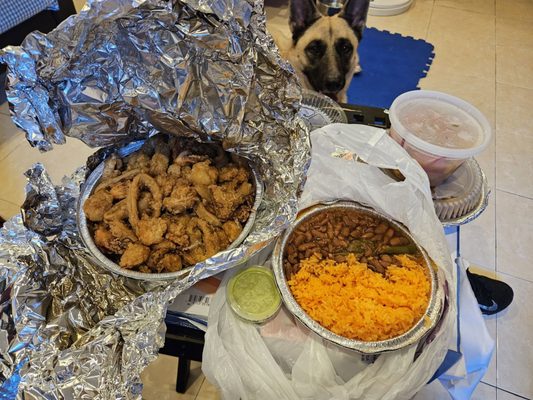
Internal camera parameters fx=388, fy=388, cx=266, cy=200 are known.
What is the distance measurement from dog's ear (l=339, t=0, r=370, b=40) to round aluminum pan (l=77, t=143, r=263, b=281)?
1.07 m

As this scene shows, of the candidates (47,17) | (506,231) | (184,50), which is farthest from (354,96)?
(47,17)

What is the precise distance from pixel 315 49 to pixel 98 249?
1311 millimetres

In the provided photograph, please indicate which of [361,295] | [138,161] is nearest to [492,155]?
[361,295]

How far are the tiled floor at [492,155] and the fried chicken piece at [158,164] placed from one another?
768 mm

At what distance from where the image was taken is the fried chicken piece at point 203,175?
925 mm

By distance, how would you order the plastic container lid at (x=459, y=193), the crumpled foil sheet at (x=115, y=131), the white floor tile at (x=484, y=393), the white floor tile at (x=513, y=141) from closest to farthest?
the crumpled foil sheet at (x=115, y=131)
the plastic container lid at (x=459, y=193)
the white floor tile at (x=484, y=393)
the white floor tile at (x=513, y=141)

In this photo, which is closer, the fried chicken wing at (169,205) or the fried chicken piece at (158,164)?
the fried chicken wing at (169,205)

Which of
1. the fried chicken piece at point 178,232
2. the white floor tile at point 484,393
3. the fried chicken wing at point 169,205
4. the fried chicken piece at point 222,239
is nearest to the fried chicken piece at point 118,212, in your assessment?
the fried chicken wing at point 169,205

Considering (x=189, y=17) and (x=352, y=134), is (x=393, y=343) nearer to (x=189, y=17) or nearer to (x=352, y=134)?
(x=352, y=134)

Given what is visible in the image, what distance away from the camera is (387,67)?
267cm

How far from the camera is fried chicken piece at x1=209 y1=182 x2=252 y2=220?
89 centimetres

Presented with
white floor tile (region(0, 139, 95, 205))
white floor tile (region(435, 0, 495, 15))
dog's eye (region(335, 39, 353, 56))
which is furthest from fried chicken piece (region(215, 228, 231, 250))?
white floor tile (region(435, 0, 495, 15))

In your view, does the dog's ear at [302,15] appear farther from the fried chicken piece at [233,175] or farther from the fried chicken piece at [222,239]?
the fried chicken piece at [222,239]

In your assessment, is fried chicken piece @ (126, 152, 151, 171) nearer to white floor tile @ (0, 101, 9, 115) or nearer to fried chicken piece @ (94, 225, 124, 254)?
fried chicken piece @ (94, 225, 124, 254)
